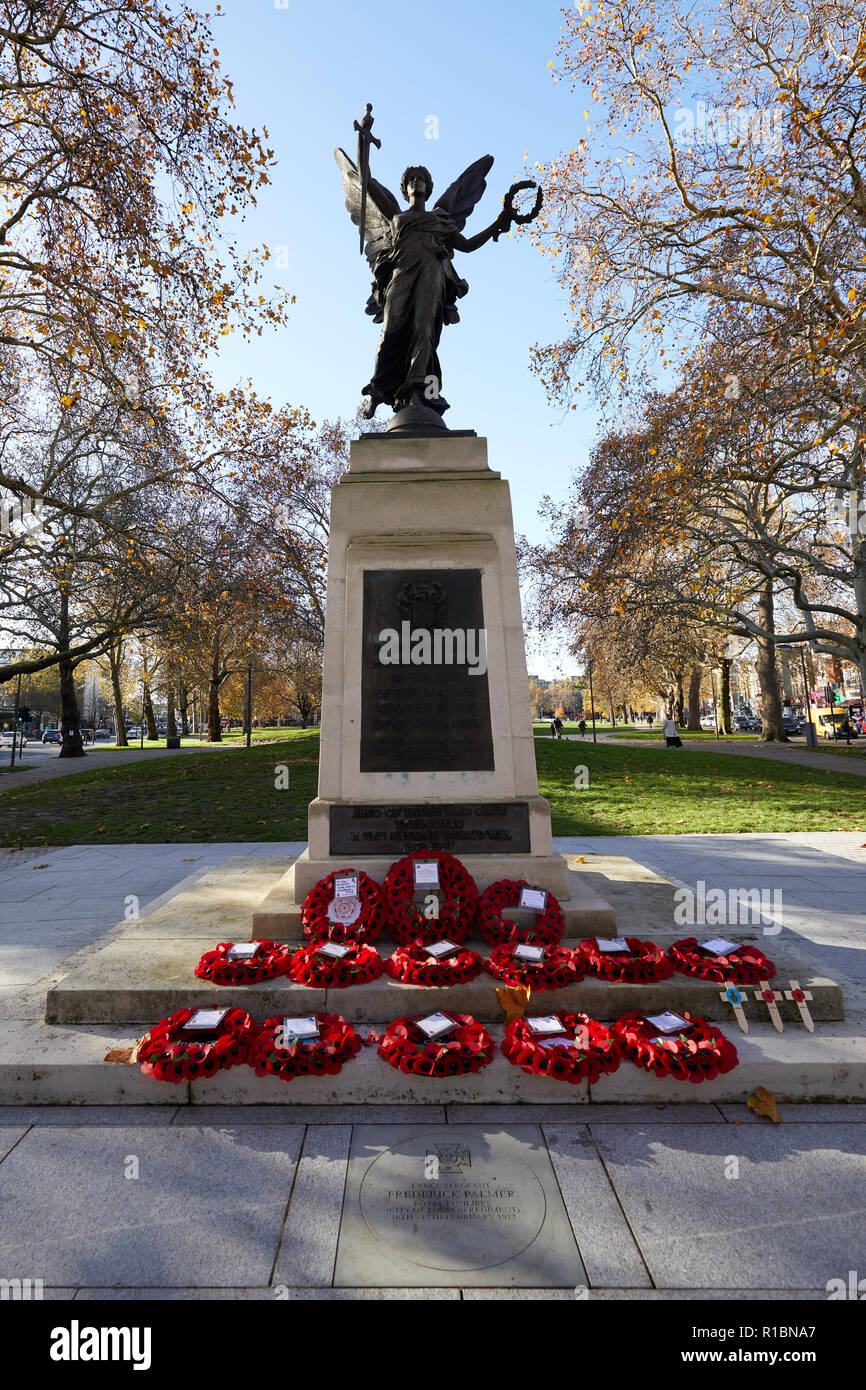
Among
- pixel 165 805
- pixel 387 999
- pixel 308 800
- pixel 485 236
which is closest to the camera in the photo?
pixel 387 999

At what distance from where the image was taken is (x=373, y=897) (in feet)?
14.9

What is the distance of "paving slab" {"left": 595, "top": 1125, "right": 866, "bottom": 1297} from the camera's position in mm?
2293

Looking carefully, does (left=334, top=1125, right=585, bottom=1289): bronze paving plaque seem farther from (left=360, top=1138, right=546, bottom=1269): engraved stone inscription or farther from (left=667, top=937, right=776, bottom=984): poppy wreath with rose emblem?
(left=667, top=937, right=776, bottom=984): poppy wreath with rose emblem

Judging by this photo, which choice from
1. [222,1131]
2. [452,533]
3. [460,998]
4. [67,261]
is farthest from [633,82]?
[222,1131]

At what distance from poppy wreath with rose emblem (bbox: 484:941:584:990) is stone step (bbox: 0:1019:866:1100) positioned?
0.51 meters

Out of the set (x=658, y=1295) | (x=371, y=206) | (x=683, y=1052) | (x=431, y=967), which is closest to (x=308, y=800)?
(x=371, y=206)

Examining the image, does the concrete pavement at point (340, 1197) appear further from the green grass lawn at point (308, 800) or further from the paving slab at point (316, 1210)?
the green grass lawn at point (308, 800)

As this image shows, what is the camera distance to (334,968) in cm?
389

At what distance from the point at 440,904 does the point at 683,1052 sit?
170cm

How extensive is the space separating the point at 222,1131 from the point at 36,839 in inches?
376

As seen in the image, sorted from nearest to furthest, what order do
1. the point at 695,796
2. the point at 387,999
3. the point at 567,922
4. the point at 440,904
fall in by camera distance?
the point at 387,999 → the point at 440,904 → the point at 567,922 → the point at 695,796

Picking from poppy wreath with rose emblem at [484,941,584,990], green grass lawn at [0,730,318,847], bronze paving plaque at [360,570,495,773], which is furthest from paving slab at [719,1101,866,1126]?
green grass lawn at [0,730,318,847]

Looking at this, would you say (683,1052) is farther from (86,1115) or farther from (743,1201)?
(86,1115)
